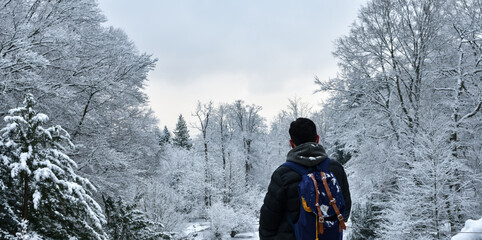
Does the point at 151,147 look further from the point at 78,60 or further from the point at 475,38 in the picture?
the point at 475,38

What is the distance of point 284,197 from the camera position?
2021 millimetres

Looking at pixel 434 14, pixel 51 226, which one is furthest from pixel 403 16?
pixel 51 226

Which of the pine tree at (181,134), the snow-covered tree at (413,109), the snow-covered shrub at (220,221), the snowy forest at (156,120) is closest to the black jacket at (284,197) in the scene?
the snowy forest at (156,120)

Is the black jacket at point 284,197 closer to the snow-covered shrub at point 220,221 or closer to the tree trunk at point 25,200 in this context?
the tree trunk at point 25,200

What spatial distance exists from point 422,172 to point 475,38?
449 centimetres

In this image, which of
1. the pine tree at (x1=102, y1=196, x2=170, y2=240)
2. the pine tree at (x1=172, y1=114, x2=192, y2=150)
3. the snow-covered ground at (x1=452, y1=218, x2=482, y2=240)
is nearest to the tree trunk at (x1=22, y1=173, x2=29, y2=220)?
the pine tree at (x1=102, y1=196, x2=170, y2=240)

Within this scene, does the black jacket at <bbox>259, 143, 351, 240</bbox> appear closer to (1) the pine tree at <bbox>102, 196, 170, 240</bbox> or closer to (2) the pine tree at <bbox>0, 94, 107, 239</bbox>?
(2) the pine tree at <bbox>0, 94, 107, 239</bbox>

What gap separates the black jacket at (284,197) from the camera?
2.01m

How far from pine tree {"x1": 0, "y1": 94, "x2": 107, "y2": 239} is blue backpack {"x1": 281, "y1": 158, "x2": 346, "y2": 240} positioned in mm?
2624

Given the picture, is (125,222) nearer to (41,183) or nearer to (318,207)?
(41,183)

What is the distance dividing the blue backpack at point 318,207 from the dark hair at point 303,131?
25cm

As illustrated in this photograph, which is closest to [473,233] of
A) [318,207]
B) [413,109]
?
[318,207]

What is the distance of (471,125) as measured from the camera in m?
10.6

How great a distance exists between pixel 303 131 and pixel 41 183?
297cm
